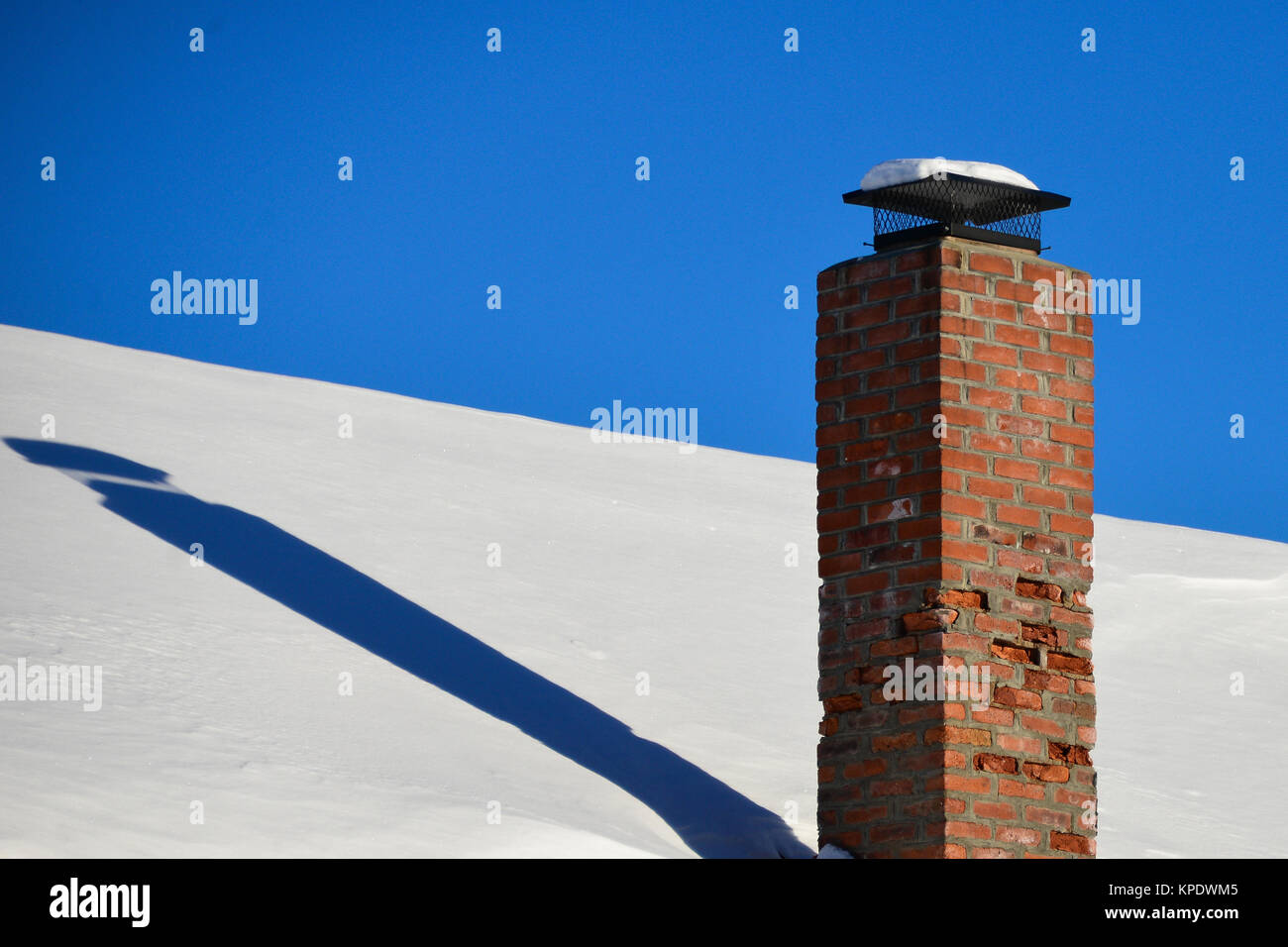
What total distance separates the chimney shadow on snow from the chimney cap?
1.91 metres

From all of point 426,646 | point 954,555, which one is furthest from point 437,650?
point 954,555

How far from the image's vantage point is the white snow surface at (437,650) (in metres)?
4.88

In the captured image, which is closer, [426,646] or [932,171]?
[932,171]

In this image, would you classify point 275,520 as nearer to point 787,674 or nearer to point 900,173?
point 787,674

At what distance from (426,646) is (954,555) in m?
2.25

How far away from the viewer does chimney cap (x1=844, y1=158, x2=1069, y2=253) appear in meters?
5.56

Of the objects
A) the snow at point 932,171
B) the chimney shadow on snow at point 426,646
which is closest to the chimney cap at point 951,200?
the snow at point 932,171

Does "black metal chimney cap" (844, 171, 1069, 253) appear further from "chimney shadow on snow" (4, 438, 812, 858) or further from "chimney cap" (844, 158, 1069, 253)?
"chimney shadow on snow" (4, 438, 812, 858)

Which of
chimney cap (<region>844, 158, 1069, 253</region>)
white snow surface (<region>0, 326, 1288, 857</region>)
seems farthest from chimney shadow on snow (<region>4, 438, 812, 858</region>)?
chimney cap (<region>844, 158, 1069, 253</region>)

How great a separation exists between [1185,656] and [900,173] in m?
4.30

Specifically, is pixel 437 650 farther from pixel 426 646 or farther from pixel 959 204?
pixel 959 204

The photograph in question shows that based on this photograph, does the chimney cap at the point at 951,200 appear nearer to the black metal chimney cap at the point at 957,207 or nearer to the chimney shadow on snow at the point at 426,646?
the black metal chimney cap at the point at 957,207

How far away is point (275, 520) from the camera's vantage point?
7922mm

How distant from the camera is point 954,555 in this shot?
5273 mm
